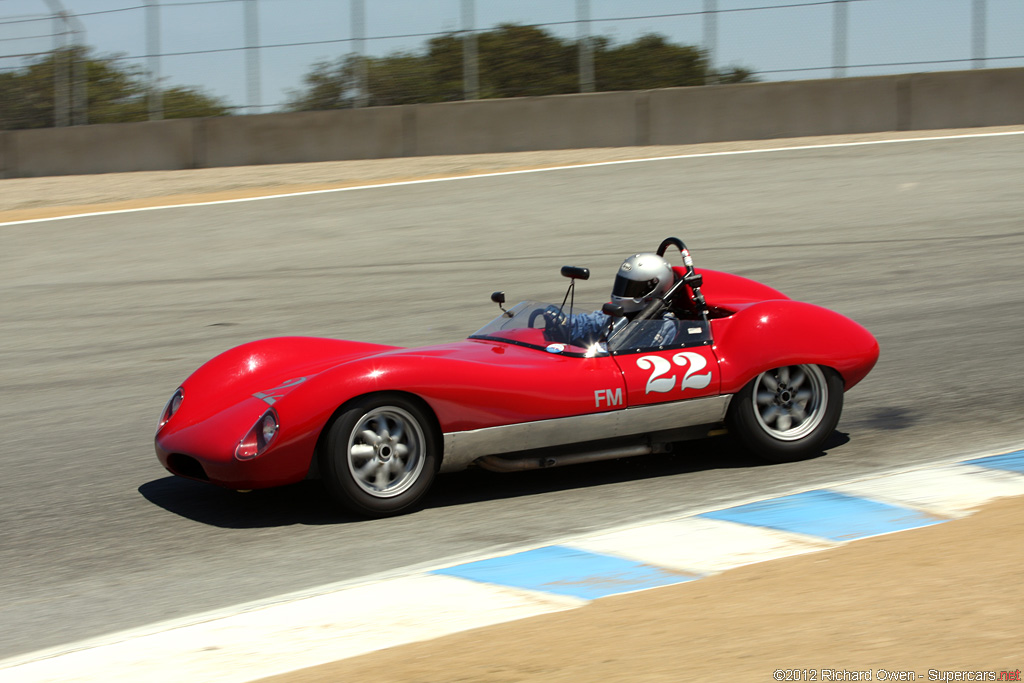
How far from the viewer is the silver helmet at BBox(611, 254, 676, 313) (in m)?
6.45

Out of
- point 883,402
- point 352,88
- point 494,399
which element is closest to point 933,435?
point 883,402

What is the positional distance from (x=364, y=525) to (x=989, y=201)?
11986 mm

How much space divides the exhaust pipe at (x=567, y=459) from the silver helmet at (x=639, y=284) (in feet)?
2.76

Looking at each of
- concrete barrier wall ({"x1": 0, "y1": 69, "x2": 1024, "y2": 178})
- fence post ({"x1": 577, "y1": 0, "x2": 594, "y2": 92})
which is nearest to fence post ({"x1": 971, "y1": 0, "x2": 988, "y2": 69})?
concrete barrier wall ({"x1": 0, "y1": 69, "x2": 1024, "y2": 178})

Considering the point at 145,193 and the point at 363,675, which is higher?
the point at 145,193

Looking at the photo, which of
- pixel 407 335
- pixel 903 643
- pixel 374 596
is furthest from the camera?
pixel 407 335

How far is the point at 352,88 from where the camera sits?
2328cm

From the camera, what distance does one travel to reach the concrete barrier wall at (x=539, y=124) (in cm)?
2080

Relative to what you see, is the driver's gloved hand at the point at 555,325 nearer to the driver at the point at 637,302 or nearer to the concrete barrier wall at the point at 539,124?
the driver at the point at 637,302

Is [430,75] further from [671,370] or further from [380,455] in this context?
[380,455]

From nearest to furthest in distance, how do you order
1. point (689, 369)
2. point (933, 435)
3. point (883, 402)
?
1. point (689, 369)
2. point (933, 435)
3. point (883, 402)

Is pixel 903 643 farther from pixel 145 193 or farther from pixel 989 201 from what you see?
pixel 145 193

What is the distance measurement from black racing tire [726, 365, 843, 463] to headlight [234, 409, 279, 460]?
2392 millimetres

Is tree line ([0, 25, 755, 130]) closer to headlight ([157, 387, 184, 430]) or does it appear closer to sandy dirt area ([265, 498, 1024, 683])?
headlight ([157, 387, 184, 430])
